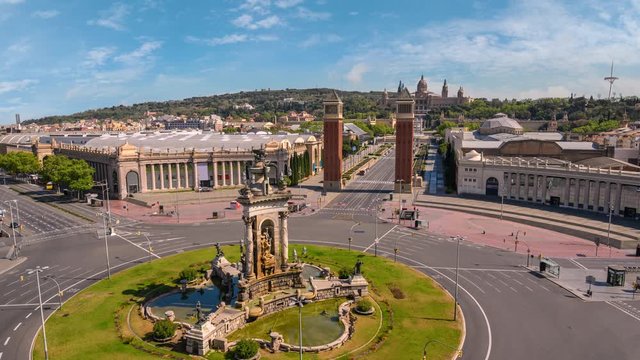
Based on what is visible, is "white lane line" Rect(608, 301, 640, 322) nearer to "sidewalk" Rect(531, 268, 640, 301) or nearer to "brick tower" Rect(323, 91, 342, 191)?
"sidewalk" Rect(531, 268, 640, 301)

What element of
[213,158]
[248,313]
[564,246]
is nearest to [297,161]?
[213,158]

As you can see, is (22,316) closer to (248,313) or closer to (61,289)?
(61,289)

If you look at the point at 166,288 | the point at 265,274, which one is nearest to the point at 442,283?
the point at 265,274

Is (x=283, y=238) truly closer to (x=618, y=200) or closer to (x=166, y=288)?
(x=166, y=288)

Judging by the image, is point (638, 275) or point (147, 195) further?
point (147, 195)

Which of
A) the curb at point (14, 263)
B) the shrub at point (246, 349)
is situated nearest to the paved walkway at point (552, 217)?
the shrub at point (246, 349)

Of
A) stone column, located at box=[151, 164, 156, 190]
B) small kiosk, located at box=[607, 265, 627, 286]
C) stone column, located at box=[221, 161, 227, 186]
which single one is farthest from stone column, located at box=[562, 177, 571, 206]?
stone column, located at box=[151, 164, 156, 190]

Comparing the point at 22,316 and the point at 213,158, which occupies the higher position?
the point at 213,158
